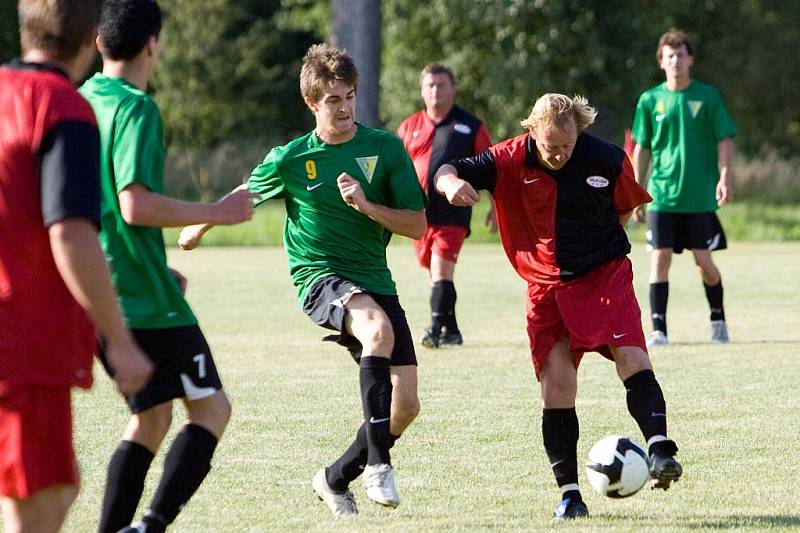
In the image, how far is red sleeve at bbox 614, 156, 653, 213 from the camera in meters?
5.67

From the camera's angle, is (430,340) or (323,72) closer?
(323,72)

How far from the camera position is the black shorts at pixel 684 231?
10992 millimetres

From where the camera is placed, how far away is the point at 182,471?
173 inches

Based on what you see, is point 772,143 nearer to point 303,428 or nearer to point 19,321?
point 303,428

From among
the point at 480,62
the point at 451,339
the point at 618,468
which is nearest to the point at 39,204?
the point at 618,468

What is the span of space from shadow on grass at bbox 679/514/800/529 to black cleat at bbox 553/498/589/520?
37 cm

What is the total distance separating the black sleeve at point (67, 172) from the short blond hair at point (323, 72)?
2279mm

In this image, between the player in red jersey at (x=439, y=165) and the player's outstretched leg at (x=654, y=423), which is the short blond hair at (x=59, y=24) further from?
the player in red jersey at (x=439, y=165)

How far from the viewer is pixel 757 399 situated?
26.7ft

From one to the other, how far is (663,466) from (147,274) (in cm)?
208

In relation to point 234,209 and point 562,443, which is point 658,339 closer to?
point 562,443

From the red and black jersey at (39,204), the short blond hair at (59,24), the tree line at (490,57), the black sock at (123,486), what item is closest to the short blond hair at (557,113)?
the black sock at (123,486)

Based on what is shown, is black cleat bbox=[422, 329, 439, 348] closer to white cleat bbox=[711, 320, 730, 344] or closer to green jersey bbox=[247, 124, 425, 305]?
white cleat bbox=[711, 320, 730, 344]

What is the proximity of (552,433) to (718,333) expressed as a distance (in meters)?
5.74
